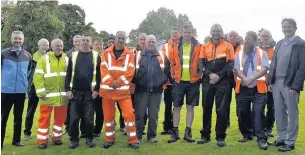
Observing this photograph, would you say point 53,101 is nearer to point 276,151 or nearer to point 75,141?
point 75,141

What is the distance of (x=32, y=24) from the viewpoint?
37.0 metres

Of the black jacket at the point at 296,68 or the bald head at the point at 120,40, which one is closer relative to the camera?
the black jacket at the point at 296,68

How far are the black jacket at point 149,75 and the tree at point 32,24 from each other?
3168 cm

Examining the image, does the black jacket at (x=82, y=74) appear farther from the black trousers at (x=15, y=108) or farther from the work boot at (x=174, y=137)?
the work boot at (x=174, y=137)

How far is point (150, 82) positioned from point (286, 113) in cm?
278

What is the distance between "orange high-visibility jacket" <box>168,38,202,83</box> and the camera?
25.3 feet

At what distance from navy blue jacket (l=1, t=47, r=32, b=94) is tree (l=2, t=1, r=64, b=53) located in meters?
31.3

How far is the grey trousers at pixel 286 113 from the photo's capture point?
6.90 metres

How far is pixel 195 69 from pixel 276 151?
227 centimetres

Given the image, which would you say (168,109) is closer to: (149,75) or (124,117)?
(149,75)

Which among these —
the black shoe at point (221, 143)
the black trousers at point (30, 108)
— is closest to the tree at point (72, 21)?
the black trousers at point (30, 108)

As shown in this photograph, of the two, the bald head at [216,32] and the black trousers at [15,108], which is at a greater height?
the bald head at [216,32]

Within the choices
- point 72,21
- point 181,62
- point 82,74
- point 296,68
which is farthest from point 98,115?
point 72,21

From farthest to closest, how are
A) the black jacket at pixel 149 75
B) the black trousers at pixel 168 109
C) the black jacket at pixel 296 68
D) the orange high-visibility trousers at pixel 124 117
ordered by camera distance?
the black trousers at pixel 168 109
the black jacket at pixel 149 75
the orange high-visibility trousers at pixel 124 117
the black jacket at pixel 296 68
